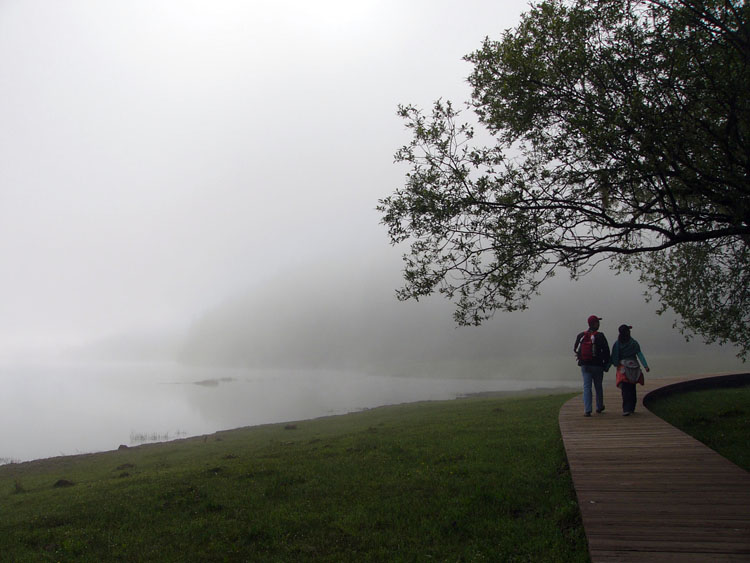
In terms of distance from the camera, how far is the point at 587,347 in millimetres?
16594

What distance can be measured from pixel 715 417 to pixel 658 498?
12771 mm

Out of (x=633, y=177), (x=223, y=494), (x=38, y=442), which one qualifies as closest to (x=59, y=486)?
(x=223, y=494)

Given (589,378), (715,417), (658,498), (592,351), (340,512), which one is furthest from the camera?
(715,417)

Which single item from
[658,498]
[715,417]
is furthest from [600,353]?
[658,498]

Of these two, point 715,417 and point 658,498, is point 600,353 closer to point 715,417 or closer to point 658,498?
point 715,417

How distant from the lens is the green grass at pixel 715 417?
13.8 m

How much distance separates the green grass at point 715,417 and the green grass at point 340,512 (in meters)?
4.69

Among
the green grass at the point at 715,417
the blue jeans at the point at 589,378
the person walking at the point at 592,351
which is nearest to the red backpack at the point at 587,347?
the person walking at the point at 592,351

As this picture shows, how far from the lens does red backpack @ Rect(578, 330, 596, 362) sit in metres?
16.5

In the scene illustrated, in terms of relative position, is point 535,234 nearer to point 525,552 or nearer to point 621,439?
point 621,439

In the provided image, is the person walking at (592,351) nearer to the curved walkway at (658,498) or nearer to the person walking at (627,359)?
the person walking at (627,359)

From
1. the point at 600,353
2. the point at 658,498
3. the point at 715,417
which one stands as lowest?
the point at 715,417

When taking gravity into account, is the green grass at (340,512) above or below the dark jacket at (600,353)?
below

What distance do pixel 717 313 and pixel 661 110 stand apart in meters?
12.2
